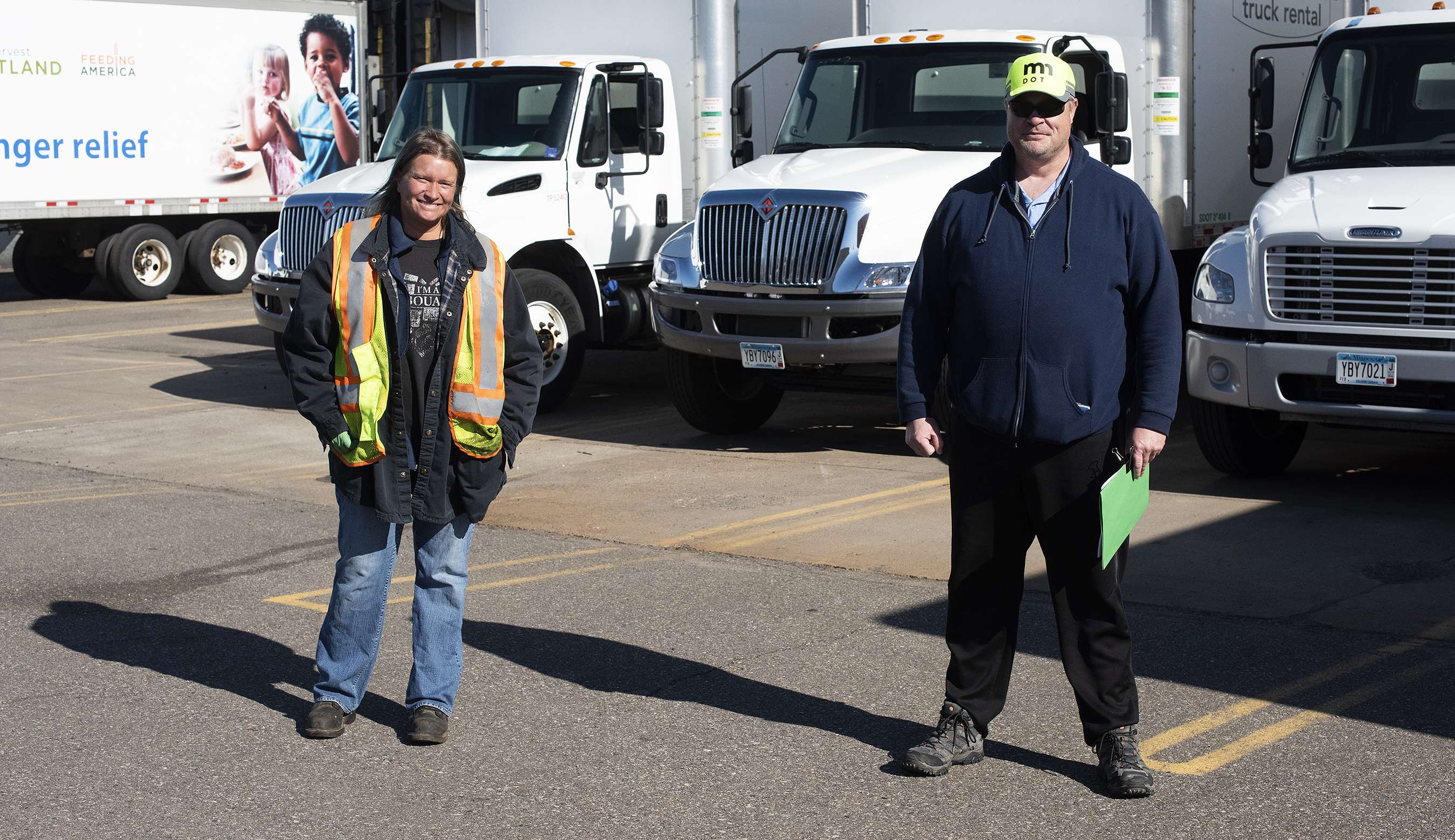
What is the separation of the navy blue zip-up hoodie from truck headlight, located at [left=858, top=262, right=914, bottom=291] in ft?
16.6

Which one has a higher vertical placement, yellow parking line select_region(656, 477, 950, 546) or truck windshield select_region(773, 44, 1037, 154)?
truck windshield select_region(773, 44, 1037, 154)

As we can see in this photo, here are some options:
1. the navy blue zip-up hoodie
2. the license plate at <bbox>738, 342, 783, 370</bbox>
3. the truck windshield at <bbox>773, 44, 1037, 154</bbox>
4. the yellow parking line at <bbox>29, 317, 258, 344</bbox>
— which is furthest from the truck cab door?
the navy blue zip-up hoodie

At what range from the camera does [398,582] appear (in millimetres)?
7082

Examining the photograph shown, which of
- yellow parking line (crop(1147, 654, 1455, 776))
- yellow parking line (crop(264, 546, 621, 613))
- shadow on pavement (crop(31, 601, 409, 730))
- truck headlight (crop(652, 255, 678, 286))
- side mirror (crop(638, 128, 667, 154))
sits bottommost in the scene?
yellow parking line (crop(1147, 654, 1455, 776))

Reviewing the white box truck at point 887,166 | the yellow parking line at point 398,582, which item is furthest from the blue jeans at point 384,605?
the white box truck at point 887,166

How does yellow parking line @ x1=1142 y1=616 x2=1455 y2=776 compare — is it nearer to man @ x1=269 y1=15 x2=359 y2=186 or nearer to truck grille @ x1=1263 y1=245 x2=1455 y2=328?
truck grille @ x1=1263 y1=245 x2=1455 y2=328

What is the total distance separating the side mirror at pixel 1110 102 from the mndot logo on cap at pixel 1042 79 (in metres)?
5.92

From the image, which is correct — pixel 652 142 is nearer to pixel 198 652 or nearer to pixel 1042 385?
pixel 198 652

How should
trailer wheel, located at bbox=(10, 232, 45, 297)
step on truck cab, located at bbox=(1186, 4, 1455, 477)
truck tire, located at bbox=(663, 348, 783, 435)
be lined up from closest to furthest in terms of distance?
step on truck cab, located at bbox=(1186, 4, 1455, 477) < truck tire, located at bbox=(663, 348, 783, 435) < trailer wheel, located at bbox=(10, 232, 45, 297)

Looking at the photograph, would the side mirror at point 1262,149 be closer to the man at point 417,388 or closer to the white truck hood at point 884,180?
the white truck hood at point 884,180

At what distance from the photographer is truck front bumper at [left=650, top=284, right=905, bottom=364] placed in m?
9.66

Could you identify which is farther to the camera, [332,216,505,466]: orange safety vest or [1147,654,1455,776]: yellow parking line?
[332,216,505,466]: orange safety vest

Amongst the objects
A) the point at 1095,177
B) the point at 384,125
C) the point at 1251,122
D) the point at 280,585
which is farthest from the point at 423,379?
the point at 384,125

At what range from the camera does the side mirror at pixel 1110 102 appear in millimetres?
10023
